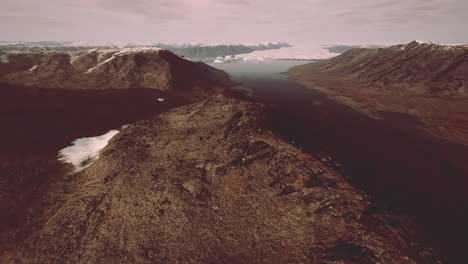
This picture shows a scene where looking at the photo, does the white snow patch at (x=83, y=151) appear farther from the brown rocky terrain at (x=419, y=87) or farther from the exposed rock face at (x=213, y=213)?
the brown rocky terrain at (x=419, y=87)

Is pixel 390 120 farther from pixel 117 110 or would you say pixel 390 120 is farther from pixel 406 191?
pixel 117 110

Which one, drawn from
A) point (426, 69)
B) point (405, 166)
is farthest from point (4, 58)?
point (426, 69)

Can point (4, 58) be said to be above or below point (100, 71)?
above

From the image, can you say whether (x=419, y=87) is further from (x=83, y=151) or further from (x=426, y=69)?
(x=83, y=151)

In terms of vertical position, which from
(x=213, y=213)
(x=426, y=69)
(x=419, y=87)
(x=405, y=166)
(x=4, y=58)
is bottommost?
(x=405, y=166)

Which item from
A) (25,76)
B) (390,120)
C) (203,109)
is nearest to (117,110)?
(203,109)

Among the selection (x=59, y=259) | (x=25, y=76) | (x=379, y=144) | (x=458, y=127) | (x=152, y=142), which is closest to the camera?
(x=59, y=259)

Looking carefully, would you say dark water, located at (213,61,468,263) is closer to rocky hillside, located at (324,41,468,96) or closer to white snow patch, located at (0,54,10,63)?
rocky hillside, located at (324,41,468,96)
